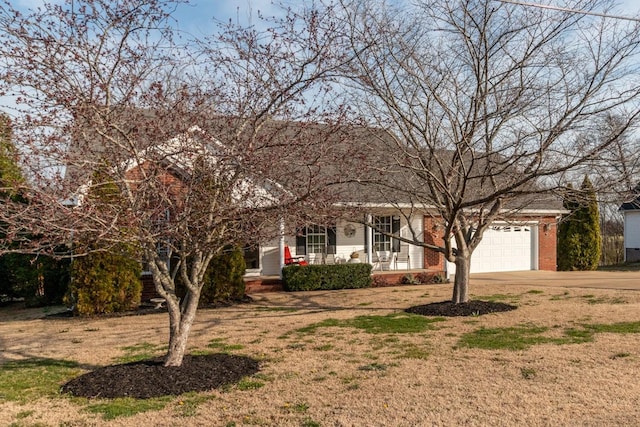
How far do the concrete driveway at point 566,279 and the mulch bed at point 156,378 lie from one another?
36.8 ft

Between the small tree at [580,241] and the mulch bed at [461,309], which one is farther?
the small tree at [580,241]

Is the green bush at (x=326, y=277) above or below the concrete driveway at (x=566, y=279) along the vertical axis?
above

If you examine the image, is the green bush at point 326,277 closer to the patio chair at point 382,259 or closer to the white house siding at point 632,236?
the patio chair at point 382,259

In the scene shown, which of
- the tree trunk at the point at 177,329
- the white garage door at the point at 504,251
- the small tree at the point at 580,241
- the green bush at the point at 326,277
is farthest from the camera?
the small tree at the point at 580,241

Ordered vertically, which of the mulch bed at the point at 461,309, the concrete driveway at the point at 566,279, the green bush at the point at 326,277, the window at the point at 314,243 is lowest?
the mulch bed at the point at 461,309

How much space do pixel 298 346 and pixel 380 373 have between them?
7.08 ft

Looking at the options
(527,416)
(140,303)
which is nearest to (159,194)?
(527,416)

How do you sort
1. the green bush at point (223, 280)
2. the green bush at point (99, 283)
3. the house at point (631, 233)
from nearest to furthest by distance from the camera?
the green bush at point (99, 283) < the green bush at point (223, 280) < the house at point (631, 233)

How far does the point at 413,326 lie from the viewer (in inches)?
396

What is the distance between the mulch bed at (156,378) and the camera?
613cm

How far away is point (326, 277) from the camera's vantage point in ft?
53.4

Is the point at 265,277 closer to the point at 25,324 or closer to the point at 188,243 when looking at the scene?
the point at 25,324

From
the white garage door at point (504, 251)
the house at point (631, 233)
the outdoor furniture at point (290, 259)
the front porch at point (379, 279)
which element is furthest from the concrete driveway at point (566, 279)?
the house at point (631, 233)

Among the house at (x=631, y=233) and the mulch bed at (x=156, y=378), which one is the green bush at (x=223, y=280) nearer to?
the mulch bed at (x=156, y=378)
